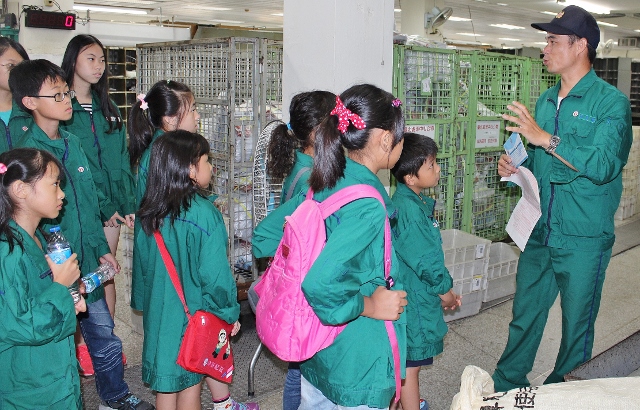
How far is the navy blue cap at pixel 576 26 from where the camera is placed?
2861 millimetres

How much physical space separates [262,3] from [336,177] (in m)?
14.3

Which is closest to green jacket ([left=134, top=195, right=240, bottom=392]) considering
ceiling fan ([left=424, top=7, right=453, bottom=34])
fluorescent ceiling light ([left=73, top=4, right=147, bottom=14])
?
ceiling fan ([left=424, top=7, right=453, bottom=34])

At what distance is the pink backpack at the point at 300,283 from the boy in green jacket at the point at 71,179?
1185 millimetres

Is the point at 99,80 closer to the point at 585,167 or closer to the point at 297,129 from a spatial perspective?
the point at 297,129

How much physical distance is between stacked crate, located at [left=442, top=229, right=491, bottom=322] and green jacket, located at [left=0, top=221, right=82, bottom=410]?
2.61m

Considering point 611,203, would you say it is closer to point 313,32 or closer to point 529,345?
point 529,345

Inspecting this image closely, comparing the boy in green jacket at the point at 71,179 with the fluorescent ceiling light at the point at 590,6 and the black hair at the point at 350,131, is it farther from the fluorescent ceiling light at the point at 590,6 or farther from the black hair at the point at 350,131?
the fluorescent ceiling light at the point at 590,6

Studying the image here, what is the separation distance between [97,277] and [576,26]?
7.63ft

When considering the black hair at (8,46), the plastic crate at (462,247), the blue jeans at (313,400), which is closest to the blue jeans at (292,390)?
the blue jeans at (313,400)

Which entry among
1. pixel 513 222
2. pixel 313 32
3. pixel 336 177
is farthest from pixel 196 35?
pixel 336 177

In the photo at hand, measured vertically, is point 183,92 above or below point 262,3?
below

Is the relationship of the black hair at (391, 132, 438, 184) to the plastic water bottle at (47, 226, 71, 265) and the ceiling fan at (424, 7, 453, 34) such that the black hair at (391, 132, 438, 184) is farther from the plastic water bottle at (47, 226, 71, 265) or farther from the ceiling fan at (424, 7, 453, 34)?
the ceiling fan at (424, 7, 453, 34)

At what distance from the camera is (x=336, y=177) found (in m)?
1.81

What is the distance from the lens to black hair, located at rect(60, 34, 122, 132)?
3.28m
